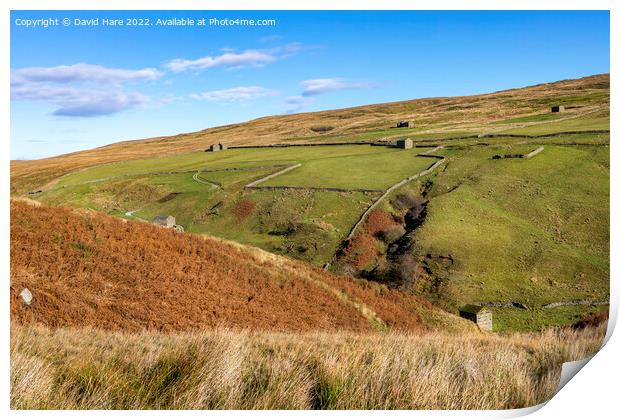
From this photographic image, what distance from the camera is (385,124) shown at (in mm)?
123812

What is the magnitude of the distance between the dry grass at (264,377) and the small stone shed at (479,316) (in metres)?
21.0

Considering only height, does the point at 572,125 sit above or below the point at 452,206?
above

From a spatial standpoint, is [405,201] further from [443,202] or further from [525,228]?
[525,228]

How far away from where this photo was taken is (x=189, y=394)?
20.2 feet

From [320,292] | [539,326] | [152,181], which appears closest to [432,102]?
[152,181]

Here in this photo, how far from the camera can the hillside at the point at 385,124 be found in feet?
255

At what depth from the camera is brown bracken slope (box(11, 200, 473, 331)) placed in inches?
450

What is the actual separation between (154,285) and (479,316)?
1980cm

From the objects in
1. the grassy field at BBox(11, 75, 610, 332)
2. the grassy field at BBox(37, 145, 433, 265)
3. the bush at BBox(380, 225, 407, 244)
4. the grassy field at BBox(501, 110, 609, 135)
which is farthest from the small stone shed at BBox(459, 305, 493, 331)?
the grassy field at BBox(501, 110, 609, 135)

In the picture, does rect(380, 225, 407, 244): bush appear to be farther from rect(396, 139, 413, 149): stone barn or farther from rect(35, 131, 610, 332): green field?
rect(396, 139, 413, 149): stone barn

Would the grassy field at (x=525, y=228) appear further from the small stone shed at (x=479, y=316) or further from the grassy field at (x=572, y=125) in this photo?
the grassy field at (x=572, y=125)

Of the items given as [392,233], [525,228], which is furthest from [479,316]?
[392,233]

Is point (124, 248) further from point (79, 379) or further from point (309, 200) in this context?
point (309, 200)
